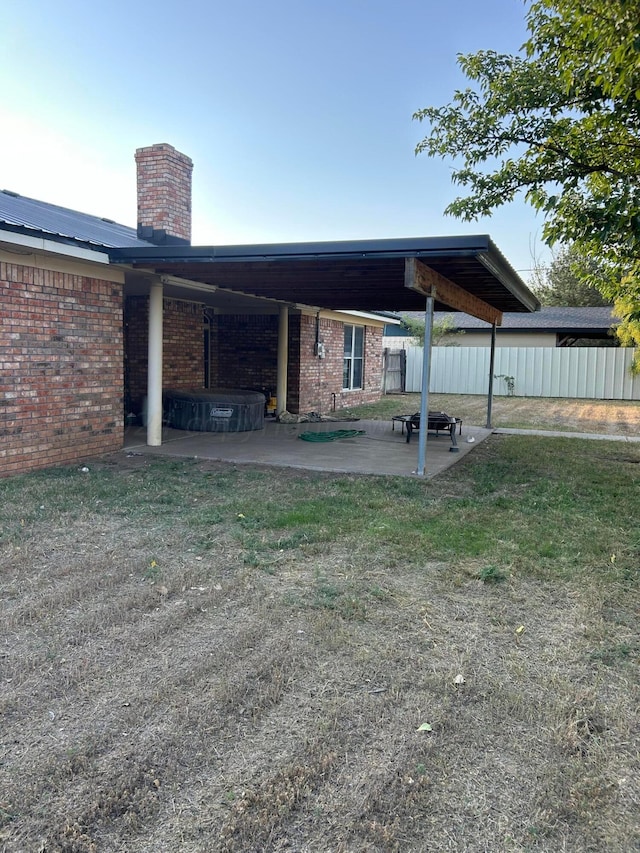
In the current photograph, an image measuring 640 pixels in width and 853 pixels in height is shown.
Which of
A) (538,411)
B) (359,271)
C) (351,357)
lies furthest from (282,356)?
(538,411)

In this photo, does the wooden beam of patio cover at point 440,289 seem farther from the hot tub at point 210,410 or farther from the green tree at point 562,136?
the hot tub at point 210,410

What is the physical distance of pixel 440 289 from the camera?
7.82 metres

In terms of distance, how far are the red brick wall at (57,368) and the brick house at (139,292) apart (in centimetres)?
1

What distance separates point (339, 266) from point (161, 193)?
13.8 feet

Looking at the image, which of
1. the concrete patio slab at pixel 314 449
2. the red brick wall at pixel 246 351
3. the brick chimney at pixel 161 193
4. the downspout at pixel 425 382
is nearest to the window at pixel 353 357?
the red brick wall at pixel 246 351

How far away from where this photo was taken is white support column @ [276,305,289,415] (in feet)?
44.1

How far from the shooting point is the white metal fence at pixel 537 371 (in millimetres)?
22703

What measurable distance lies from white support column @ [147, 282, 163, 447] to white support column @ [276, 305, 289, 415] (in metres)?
4.50

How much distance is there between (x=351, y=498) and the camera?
6.41 meters

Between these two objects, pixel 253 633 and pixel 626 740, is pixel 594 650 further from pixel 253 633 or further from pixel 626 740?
pixel 253 633

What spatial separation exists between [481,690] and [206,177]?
12464 millimetres

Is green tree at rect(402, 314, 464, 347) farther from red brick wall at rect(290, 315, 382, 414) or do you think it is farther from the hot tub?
the hot tub

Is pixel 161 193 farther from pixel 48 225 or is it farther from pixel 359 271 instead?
pixel 359 271

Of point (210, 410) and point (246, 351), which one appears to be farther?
point (246, 351)
